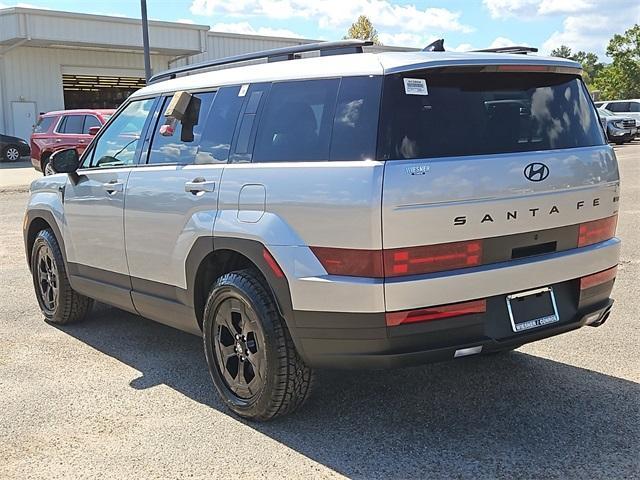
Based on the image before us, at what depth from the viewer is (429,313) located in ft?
11.1

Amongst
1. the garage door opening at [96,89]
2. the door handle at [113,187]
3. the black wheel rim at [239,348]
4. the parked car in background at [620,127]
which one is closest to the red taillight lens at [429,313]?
the black wheel rim at [239,348]

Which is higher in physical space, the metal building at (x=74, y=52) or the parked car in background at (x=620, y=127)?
the metal building at (x=74, y=52)

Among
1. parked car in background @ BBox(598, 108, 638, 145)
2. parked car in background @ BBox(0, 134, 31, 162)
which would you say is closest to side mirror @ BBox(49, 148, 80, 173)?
parked car in background @ BBox(0, 134, 31, 162)

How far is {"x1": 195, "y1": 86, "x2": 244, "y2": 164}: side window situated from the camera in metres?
4.19

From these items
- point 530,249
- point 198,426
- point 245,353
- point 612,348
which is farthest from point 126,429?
point 612,348

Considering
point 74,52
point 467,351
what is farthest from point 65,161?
point 74,52

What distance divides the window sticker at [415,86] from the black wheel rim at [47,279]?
11.9 ft

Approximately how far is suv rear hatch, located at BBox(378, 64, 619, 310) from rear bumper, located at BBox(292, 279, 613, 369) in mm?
176

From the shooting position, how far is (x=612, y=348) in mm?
5008

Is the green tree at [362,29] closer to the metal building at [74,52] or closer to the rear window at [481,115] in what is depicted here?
the metal building at [74,52]

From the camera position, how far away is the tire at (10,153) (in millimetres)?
29025

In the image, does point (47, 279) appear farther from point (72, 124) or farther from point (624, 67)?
point (624, 67)

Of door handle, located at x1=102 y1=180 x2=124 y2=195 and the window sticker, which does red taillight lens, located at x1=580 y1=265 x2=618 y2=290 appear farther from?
door handle, located at x1=102 y1=180 x2=124 y2=195

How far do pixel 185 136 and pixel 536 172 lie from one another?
2.12 meters
